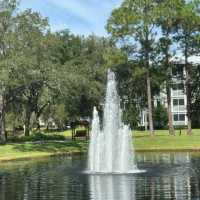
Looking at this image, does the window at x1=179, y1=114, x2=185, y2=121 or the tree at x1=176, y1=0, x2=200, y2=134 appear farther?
the window at x1=179, y1=114, x2=185, y2=121

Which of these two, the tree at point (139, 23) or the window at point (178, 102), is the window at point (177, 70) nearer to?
the tree at point (139, 23)

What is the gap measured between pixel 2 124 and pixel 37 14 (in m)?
10.7

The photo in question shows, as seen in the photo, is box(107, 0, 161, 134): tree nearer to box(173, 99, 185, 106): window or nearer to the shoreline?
the shoreline

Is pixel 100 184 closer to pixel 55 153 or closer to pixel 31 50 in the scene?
pixel 55 153

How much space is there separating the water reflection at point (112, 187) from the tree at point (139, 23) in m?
35.3

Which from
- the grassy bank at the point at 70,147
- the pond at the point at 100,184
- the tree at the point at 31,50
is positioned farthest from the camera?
the tree at the point at 31,50

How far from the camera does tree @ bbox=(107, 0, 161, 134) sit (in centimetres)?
6359

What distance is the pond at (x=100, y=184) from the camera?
22.5 m

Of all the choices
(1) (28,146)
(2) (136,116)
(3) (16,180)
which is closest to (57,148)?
(1) (28,146)

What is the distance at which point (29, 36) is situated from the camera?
55344mm

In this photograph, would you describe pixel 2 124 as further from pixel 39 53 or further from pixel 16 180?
pixel 16 180

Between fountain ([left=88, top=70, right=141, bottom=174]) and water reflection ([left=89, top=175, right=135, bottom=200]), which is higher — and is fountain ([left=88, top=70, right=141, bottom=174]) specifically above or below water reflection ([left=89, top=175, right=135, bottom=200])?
above

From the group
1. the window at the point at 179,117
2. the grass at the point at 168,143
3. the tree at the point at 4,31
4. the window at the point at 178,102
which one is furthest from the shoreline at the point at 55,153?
the window at the point at 178,102

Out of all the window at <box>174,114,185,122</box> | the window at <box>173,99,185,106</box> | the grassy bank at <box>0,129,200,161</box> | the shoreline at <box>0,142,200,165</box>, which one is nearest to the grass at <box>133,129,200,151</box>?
the grassy bank at <box>0,129,200,161</box>
